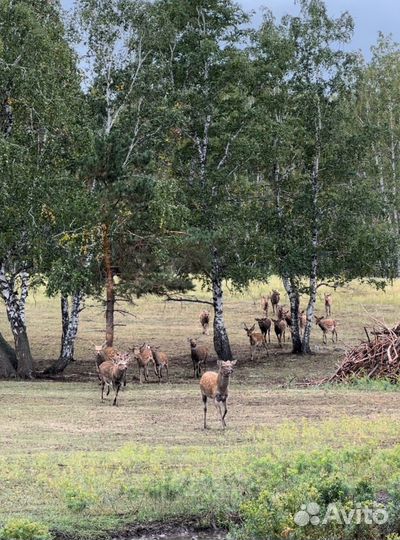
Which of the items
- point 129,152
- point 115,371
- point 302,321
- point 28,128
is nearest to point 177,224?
point 129,152

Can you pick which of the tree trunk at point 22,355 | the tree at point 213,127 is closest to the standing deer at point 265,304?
the tree at point 213,127

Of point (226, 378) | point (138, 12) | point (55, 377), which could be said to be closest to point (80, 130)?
point (138, 12)

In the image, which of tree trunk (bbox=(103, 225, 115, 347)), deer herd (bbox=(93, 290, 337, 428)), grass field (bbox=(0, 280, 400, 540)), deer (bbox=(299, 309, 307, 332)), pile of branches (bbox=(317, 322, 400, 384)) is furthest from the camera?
deer (bbox=(299, 309, 307, 332))

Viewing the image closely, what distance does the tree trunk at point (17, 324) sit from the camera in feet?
101

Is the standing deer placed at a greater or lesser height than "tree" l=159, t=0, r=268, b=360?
lesser

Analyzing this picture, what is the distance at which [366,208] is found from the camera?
3600 centimetres

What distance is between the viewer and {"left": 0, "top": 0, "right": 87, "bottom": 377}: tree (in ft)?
92.8

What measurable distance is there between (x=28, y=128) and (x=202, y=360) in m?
8.18

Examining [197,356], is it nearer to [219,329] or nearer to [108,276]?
[108,276]

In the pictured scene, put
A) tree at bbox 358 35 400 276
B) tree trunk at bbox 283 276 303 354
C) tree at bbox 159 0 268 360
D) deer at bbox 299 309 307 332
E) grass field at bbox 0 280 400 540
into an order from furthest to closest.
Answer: tree at bbox 358 35 400 276
deer at bbox 299 309 307 332
tree trunk at bbox 283 276 303 354
tree at bbox 159 0 268 360
grass field at bbox 0 280 400 540

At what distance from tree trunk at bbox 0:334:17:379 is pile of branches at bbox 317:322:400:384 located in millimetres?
9168

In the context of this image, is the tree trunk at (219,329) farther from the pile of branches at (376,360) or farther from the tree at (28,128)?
the pile of branches at (376,360)

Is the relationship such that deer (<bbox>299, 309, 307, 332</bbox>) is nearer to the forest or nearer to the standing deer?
the forest

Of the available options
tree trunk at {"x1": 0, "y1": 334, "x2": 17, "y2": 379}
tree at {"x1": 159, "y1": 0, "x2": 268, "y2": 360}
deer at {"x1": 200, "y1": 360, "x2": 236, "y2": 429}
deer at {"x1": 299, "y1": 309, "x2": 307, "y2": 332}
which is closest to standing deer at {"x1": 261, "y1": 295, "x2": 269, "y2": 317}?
deer at {"x1": 299, "y1": 309, "x2": 307, "y2": 332}
